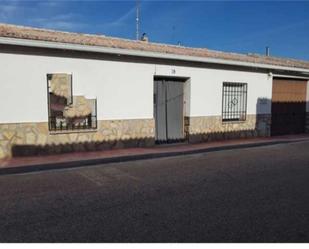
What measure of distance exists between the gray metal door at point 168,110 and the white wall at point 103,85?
0.48 meters

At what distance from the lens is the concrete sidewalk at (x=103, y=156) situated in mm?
6875

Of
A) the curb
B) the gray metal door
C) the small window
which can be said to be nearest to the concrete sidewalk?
the curb

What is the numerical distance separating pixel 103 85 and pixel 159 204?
5.36 m

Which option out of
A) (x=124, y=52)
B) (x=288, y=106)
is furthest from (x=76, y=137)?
(x=288, y=106)

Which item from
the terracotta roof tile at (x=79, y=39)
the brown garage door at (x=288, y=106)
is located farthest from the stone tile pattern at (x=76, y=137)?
the brown garage door at (x=288, y=106)

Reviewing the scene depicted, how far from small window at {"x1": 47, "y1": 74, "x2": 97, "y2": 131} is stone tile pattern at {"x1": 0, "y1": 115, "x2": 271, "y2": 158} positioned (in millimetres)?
327

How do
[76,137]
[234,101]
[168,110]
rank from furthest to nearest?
[234,101], [168,110], [76,137]

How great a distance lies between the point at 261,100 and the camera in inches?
504

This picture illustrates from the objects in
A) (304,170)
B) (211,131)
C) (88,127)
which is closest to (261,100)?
(211,131)

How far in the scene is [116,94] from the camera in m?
9.05

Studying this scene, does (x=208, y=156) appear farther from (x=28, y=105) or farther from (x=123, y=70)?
(x=28, y=105)

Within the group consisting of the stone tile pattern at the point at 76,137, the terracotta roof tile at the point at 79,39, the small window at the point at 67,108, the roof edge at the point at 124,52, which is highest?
the terracotta roof tile at the point at 79,39

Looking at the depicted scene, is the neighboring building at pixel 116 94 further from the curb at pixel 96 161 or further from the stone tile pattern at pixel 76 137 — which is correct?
the curb at pixel 96 161

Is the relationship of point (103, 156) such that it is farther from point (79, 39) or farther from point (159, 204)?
point (159, 204)
